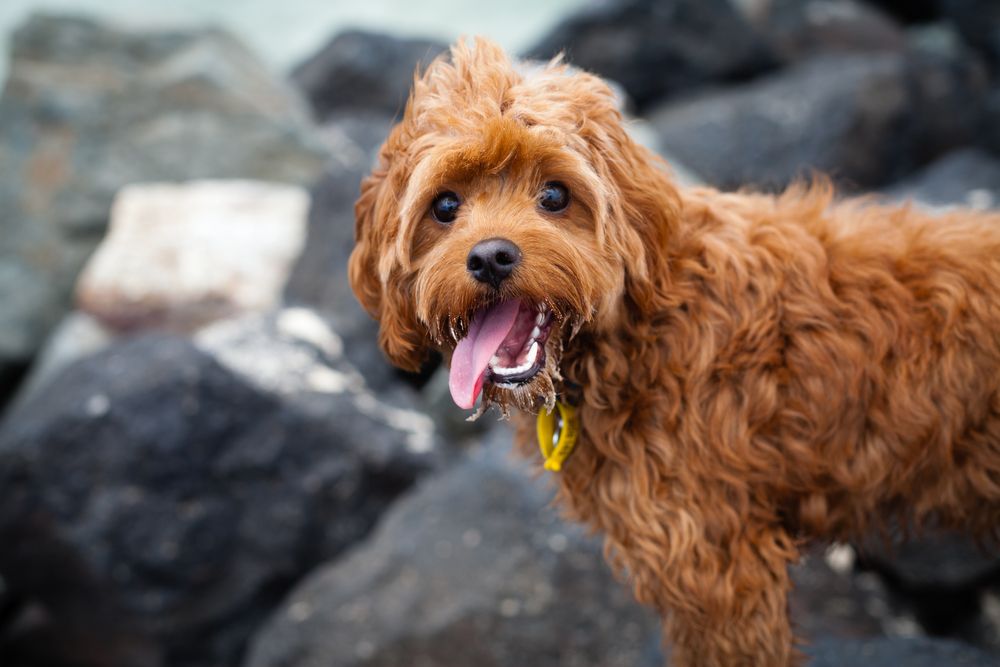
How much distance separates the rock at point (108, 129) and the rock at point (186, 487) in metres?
3.78

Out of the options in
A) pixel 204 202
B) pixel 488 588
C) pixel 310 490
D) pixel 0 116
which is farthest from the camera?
pixel 0 116

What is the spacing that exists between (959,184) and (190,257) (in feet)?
20.8

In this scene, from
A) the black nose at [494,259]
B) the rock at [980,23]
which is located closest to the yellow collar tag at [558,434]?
the black nose at [494,259]

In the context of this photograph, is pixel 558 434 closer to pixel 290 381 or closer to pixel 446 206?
pixel 446 206

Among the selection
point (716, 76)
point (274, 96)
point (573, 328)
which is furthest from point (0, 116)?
point (573, 328)

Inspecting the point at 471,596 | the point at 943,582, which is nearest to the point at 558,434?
the point at 471,596

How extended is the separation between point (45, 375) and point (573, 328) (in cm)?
664

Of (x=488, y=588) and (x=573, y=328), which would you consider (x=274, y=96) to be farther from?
(x=573, y=328)

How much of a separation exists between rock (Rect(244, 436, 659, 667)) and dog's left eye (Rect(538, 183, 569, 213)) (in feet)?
7.85

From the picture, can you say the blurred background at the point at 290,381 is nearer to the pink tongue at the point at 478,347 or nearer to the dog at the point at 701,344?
the dog at the point at 701,344

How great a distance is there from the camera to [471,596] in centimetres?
528

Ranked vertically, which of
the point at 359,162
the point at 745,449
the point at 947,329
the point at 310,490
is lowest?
the point at 310,490

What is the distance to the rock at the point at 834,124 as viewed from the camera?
27.6 ft

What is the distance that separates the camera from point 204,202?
8.93 metres
